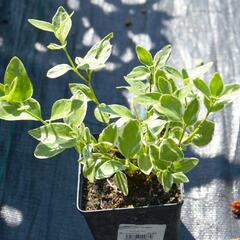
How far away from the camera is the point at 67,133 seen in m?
0.93

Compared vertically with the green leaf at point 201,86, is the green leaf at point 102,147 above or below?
below

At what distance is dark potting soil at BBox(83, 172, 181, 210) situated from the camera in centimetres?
111

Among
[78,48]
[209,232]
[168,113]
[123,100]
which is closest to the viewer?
[168,113]

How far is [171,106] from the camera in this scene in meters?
0.85

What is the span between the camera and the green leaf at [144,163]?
951mm

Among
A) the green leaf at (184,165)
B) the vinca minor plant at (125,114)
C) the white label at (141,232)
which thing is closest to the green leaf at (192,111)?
the vinca minor plant at (125,114)

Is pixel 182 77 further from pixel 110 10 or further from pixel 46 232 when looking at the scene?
pixel 110 10

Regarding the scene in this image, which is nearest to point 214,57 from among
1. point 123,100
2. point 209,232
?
point 123,100

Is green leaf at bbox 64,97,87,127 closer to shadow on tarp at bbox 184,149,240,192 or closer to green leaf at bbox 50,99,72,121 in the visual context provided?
green leaf at bbox 50,99,72,121

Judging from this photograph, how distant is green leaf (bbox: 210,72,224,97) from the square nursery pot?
31 centimetres

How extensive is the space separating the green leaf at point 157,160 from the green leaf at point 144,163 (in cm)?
1

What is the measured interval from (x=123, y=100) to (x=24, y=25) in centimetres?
55

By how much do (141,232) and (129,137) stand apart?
0.36m

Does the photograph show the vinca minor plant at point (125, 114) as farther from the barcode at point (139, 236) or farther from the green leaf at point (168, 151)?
the barcode at point (139, 236)
